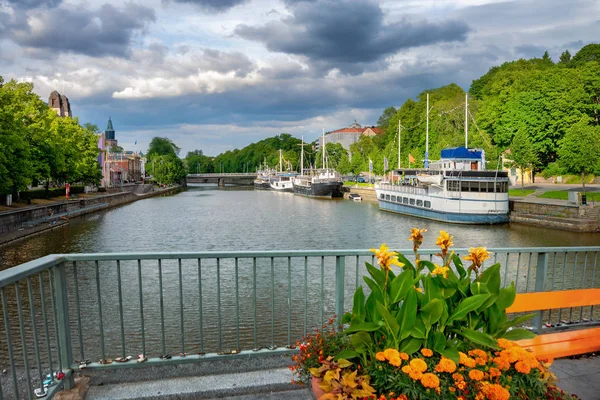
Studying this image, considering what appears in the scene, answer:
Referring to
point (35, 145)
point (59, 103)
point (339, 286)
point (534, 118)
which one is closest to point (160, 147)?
point (59, 103)

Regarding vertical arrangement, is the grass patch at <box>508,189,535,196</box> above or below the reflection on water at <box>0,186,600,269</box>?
above

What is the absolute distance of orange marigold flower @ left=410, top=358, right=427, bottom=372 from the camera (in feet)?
9.29

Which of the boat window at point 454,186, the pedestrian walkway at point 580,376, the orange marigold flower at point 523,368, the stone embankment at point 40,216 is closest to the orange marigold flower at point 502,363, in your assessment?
the orange marigold flower at point 523,368

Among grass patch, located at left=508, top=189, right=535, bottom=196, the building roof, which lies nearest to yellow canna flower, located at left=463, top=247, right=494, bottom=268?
the building roof

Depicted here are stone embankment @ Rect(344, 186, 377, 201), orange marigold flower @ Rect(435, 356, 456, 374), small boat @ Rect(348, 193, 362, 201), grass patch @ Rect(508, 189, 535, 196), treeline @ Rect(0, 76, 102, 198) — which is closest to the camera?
orange marigold flower @ Rect(435, 356, 456, 374)

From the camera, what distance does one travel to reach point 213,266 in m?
20.8

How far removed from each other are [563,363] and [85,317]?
13385mm

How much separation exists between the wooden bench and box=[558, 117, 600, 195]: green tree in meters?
38.2

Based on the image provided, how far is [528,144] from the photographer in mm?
46438

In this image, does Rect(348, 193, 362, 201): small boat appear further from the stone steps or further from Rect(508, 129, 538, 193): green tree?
the stone steps

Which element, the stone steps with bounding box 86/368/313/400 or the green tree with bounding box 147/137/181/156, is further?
the green tree with bounding box 147/137/181/156

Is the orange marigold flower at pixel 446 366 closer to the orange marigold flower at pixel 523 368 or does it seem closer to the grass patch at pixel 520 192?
the orange marigold flower at pixel 523 368

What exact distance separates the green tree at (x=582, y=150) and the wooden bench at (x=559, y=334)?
3817 centimetres

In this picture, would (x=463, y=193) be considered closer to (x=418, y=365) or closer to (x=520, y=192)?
(x=520, y=192)
